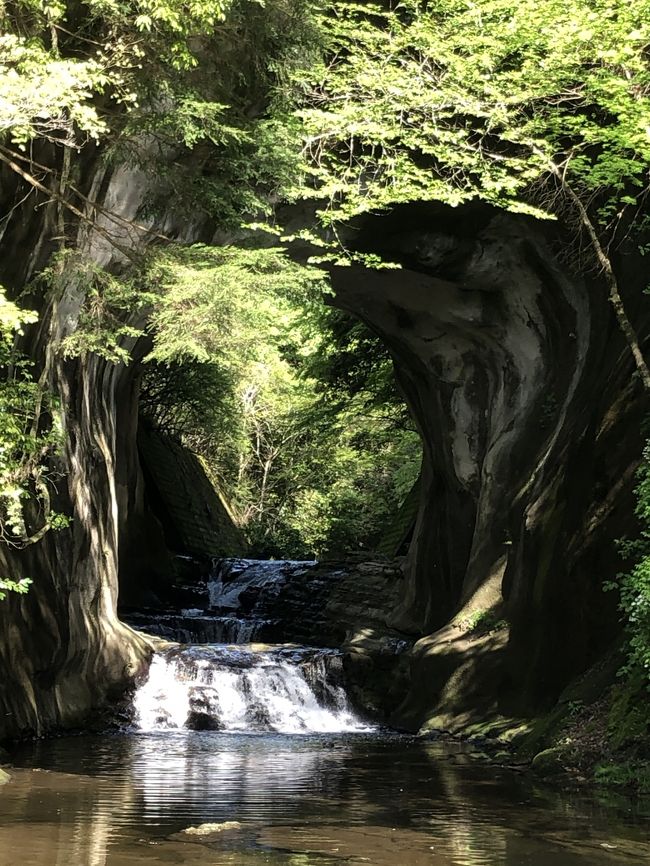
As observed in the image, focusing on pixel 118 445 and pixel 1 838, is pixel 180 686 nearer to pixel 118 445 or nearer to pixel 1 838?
pixel 118 445

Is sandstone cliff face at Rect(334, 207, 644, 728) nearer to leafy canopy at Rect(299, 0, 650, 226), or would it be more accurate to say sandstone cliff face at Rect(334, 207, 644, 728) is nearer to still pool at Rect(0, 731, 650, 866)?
still pool at Rect(0, 731, 650, 866)

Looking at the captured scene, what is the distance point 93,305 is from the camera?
9.44 metres

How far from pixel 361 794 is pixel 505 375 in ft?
33.5

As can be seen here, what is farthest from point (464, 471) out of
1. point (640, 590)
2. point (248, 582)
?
point (640, 590)

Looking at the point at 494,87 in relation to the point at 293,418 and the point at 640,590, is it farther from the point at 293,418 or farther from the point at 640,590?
the point at 293,418

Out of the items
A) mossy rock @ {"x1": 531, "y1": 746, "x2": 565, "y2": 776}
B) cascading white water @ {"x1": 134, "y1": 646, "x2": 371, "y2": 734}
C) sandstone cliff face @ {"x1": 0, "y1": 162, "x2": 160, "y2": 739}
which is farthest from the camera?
cascading white water @ {"x1": 134, "y1": 646, "x2": 371, "y2": 734}

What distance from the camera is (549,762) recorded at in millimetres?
9867

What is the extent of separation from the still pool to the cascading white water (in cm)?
291

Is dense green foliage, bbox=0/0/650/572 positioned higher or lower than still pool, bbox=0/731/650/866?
higher

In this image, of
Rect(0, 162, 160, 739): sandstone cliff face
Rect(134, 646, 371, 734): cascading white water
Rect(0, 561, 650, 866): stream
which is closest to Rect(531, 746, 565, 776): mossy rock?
Rect(0, 561, 650, 866): stream

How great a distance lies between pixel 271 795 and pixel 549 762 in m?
3.27

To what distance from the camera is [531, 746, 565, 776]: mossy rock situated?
9.72 meters

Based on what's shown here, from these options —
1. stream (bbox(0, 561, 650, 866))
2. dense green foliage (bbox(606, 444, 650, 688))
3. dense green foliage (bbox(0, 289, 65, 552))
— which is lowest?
stream (bbox(0, 561, 650, 866))

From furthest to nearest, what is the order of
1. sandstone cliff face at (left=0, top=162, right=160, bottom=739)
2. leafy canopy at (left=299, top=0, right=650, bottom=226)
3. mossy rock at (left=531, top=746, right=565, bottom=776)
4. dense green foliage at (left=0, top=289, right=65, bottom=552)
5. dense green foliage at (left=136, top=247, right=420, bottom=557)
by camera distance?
sandstone cliff face at (left=0, top=162, right=160, bottom=739)
mossy rock at (left=531, top=746, right=565, bottom=776)
leafy canopy at (left=299, top=0, right=650, bottom=226)
dense green foliage at (left=136, top=247, right=420, bottom=557)
dense green foliage at (left=0, top=289, right=65, bottom=552)
